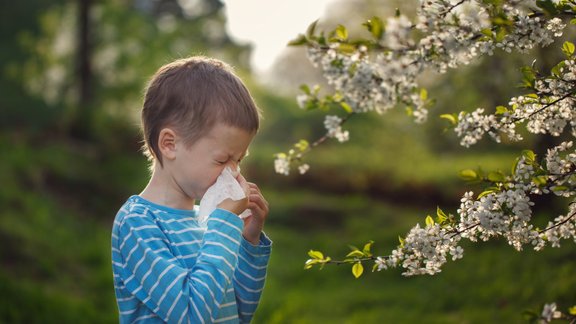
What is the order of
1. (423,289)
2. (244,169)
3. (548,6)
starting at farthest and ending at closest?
(244,169), (423,289), (548,6)

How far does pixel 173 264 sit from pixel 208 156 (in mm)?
379

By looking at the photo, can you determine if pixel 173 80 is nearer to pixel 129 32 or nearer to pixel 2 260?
pixel 2 260

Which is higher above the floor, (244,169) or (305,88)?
(244,169)

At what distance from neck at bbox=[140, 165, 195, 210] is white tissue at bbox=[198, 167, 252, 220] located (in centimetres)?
13

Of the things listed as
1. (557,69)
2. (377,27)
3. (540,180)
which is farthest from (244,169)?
(377,27)

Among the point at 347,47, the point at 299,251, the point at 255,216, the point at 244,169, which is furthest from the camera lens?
the point at 244,169

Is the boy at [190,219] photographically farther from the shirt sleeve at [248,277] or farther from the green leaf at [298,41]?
the green leaf at [298,41]

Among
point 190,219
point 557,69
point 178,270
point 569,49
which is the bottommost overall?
point 178,270

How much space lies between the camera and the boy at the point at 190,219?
2.19 meters

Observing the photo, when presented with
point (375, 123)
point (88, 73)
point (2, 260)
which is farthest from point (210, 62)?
point (375, 123)

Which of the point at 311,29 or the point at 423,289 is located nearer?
the point at 311,29

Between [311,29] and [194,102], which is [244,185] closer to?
[194,102]

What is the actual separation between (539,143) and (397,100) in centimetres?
588

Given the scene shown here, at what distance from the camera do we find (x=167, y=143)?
8.06 ft
